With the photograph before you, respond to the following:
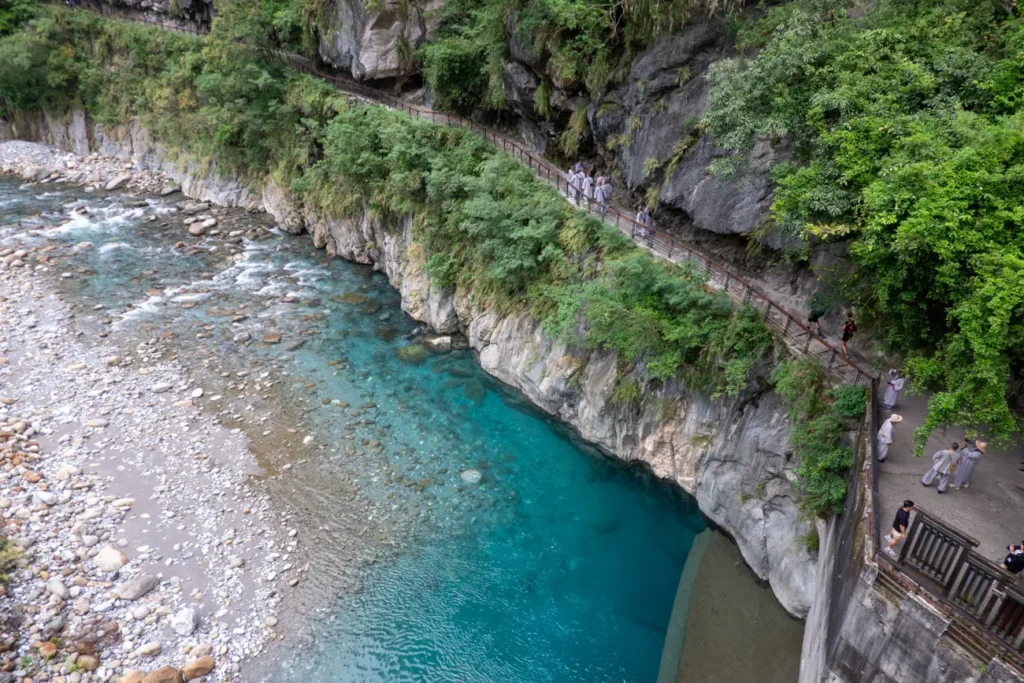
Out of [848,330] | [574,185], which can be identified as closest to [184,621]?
[848,330]

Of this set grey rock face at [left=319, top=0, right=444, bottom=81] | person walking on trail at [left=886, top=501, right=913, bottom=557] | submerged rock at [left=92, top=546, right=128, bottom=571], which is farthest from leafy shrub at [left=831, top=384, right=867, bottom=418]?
grey rock face at [left=319, top=0, right=444, bottom=81]

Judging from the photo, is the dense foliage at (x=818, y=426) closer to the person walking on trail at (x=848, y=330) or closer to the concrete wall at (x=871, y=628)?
the concrete wall at (x=871, y=628)

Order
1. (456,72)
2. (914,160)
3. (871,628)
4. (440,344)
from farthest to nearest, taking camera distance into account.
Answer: (456,72)
(440,344)
(914,160)
(871,628)

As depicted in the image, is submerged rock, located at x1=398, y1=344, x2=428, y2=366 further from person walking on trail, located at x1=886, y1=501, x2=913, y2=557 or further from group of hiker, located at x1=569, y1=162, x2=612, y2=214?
person walking on trail, located at x1=886, y1=501, x2=913, y2=557

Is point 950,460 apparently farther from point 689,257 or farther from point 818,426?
point 689,257

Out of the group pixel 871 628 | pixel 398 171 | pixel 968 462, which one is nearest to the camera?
pixel 871 628

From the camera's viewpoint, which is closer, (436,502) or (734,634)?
(734,634)

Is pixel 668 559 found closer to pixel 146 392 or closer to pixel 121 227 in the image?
pixel 146 392
